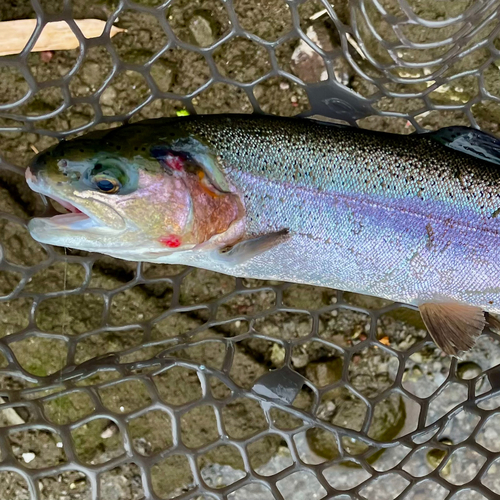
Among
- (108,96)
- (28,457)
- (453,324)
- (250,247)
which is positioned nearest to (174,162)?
(250,247)

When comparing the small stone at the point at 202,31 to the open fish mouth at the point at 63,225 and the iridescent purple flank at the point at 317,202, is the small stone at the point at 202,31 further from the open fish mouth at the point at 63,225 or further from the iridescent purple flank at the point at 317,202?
the open fish mouth at the point at 63,225

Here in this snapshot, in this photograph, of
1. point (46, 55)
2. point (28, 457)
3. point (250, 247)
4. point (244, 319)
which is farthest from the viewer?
point (28, 457)

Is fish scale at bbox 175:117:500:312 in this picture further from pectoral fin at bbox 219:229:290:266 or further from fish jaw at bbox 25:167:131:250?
fish jaw at bbox 25:167:131:250

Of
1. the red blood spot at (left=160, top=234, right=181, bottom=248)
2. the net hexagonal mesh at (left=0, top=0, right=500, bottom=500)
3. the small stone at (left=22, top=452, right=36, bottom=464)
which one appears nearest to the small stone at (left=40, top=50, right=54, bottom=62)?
the net hexagonal mesh at (left=0, top=0, right=500, bottom=500)

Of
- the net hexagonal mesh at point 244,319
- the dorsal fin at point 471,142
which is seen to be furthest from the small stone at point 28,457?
the dorsal fin at point 471,142

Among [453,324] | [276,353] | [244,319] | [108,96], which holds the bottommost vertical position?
[276,353]

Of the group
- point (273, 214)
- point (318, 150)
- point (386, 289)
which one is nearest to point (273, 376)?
point (386, 289)

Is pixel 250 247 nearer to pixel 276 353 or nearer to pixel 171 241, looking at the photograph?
pixel 171 241
